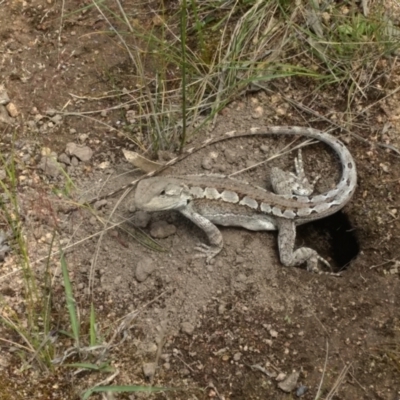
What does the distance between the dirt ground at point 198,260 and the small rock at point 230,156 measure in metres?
0.03

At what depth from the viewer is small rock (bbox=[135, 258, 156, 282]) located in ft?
14.5

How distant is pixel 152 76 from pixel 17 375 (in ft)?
8.59

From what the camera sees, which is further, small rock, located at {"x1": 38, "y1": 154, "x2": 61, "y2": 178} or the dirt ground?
small rock, located at {"x1": 38, "y1": 154, "x2": 61, "y2": 178}

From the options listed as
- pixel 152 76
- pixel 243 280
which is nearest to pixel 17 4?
pixel 152 76

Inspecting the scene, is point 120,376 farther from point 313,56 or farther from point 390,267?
point 313,56

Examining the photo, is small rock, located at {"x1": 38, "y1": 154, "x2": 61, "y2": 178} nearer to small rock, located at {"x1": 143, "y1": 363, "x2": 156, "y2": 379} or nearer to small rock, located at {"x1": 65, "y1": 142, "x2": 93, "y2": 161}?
small rock, located at {"x1": 65, "y1": 142, "x2": 93, "y2": 161}

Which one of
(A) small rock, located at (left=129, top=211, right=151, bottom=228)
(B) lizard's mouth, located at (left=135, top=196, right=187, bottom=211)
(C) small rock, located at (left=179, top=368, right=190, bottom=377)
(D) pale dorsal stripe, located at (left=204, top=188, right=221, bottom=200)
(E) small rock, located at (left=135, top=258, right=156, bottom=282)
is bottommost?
(C) small rock, located at (left=179, top=368, right=190, bottom=377)

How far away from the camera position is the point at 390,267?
4492mm

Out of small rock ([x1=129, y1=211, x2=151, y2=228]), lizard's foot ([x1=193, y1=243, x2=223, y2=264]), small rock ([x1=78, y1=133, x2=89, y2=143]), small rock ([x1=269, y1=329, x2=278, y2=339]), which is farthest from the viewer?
→ small rock ([x1=78, y1=133, x2=89, y2=143])

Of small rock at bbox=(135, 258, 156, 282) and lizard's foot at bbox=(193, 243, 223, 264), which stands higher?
small rock at bbox=(135, 258, 156, 282)

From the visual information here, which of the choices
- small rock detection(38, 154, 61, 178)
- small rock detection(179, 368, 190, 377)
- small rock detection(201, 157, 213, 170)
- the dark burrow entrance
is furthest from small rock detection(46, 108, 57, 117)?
small rock detection(179, 368, 190, 377)

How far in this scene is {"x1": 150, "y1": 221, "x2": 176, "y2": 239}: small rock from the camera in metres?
4.62

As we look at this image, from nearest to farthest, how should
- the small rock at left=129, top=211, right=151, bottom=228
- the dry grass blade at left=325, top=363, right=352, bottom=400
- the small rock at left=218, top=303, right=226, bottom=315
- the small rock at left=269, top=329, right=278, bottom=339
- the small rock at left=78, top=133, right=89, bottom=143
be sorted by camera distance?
the dry grass blade at left=325, top=363, right=352, bottom=400
the small rock at left=269, top=329, right=278, bottom=339
the small rock at left=218, top=303, right=226, bottom=315
the small rock at left=129, top=211, right=151, bottom=228
the small rock at left=78, top=133, right=89, bottom=143

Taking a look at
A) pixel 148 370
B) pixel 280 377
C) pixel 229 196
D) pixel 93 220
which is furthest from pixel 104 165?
pixel 280 377
